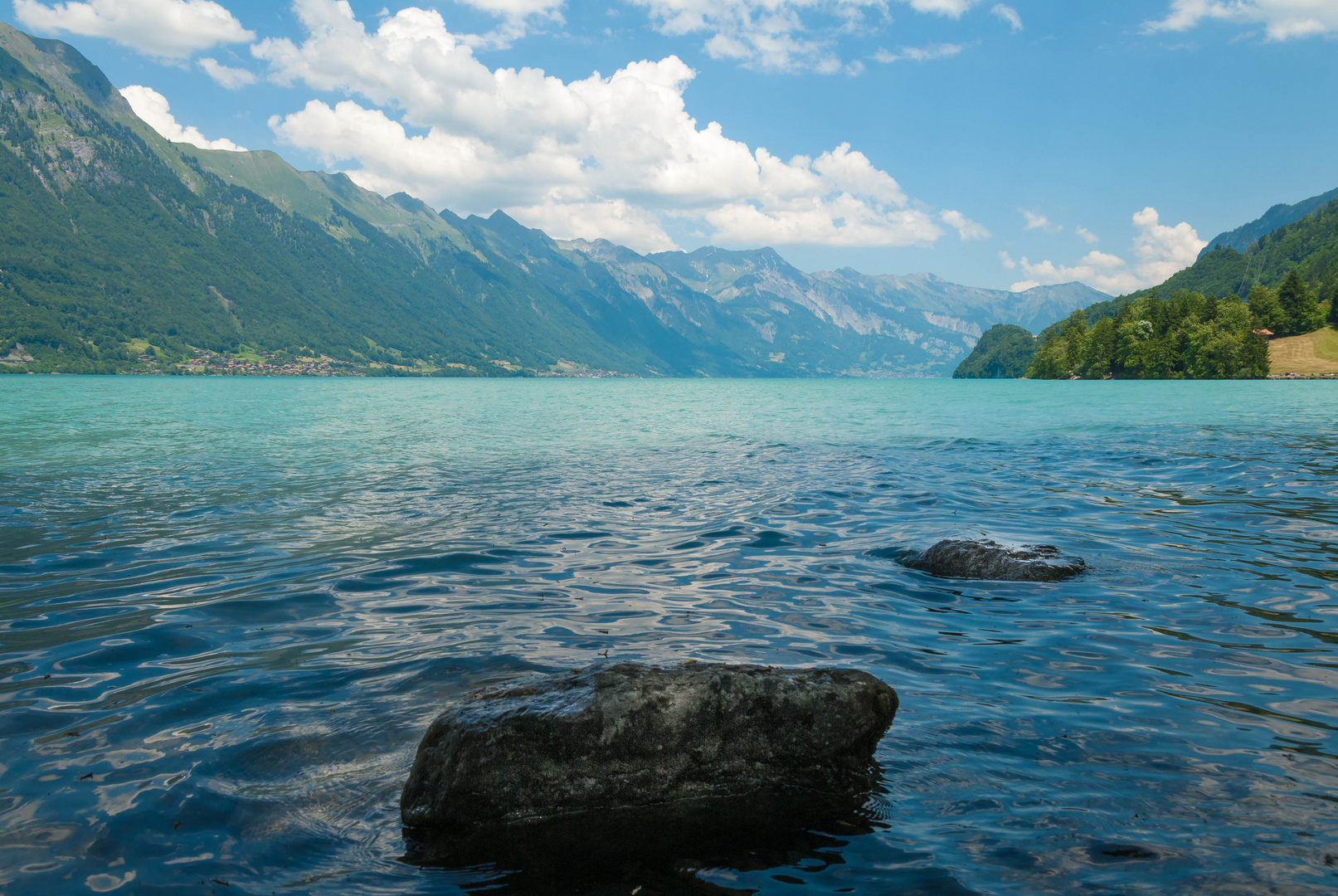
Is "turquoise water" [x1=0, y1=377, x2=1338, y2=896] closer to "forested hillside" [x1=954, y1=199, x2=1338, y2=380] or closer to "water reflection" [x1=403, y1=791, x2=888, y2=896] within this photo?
"water reflection" [x1=403, y1=791, x2=888, y2=896]

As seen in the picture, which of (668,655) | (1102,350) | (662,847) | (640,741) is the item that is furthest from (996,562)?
(1102,350)

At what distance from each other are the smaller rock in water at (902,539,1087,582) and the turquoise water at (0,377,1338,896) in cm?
41

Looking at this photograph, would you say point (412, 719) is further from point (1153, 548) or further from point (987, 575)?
point (1153, 548)

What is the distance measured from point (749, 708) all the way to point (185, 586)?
9783 millimetres

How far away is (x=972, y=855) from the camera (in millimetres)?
4559

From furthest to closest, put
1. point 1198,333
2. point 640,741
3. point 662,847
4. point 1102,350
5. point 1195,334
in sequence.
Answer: point 1102,350
point 1195,334
point 1198,333
point 640,741
point 662,847

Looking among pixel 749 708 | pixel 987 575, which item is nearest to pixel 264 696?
pixel 749 708

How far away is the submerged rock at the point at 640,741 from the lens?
500 centimetres

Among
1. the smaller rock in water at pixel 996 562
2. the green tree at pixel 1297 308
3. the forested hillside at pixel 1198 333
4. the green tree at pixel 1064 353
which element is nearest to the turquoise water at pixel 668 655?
the smaller rock in water at pixel 996 562

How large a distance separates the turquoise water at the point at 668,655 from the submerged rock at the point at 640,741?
1.46 feet

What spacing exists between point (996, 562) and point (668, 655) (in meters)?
6.93

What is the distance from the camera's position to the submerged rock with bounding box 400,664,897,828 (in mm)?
5000

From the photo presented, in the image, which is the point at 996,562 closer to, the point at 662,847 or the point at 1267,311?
the point at 662,847

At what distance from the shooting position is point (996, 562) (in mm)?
12016
